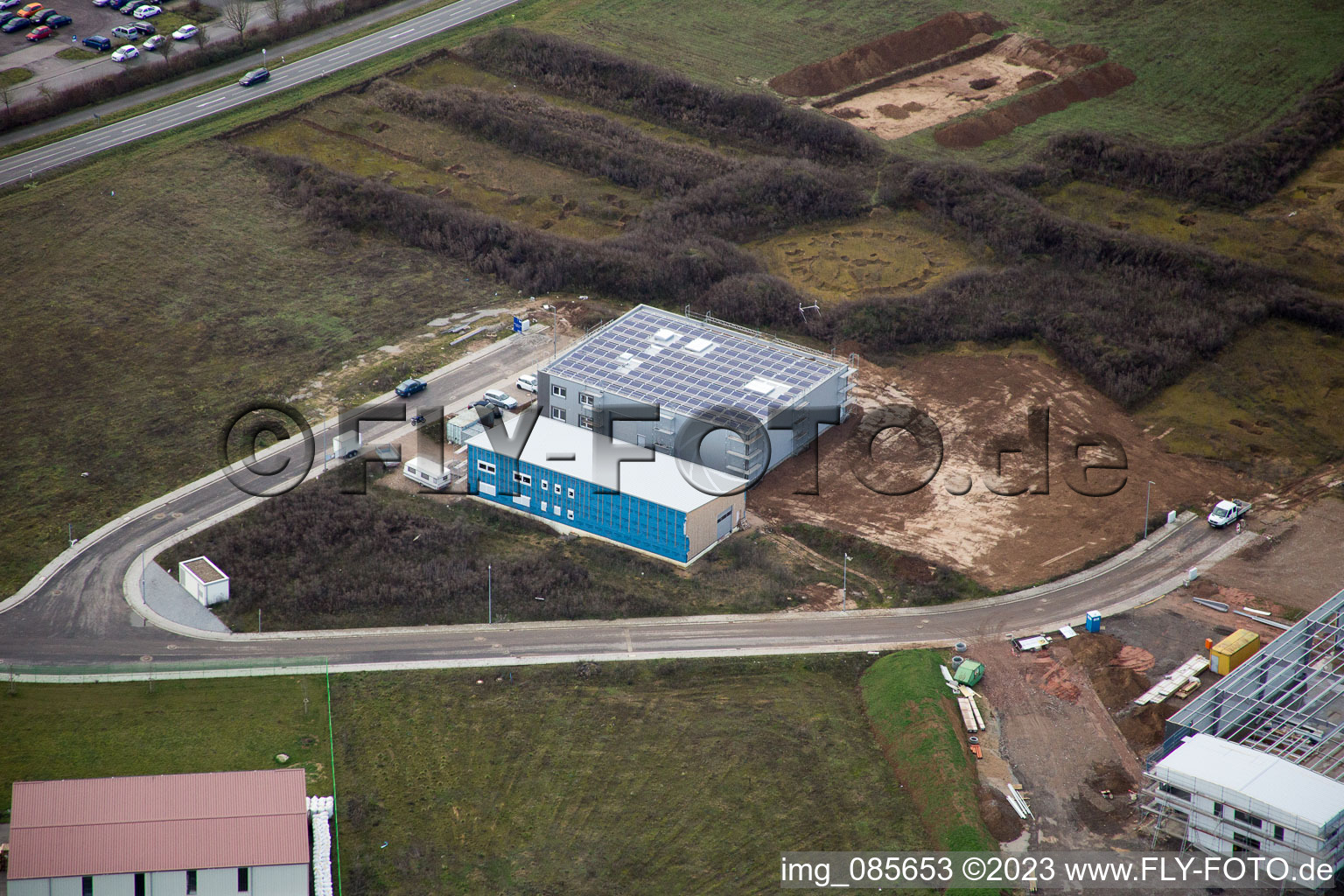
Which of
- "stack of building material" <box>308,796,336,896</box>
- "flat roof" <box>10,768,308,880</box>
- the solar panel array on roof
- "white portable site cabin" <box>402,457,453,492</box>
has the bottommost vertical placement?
"stack of building material" <box>308,796,336,896</box>

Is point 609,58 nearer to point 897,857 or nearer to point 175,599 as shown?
point 175,599

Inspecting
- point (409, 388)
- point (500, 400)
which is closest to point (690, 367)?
point (500, 400)

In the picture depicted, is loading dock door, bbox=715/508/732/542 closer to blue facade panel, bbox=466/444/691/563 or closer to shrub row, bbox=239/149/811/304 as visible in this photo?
blue facade panel, bbox=466/444/691/563

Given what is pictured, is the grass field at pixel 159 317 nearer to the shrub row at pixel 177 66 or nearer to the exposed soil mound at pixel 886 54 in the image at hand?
the shrub row at pixel 177 66

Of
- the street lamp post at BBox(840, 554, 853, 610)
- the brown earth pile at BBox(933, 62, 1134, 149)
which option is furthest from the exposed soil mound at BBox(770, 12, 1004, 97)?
the street lamp post at BBox(840, 554, 853, 610)


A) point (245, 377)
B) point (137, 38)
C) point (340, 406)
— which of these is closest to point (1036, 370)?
point (340, 406)

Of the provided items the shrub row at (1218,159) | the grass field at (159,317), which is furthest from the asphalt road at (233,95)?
the shrub row at (1218,159)
